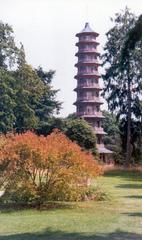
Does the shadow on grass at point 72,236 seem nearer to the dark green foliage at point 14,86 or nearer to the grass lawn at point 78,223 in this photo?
the grass lawn at point 78,223

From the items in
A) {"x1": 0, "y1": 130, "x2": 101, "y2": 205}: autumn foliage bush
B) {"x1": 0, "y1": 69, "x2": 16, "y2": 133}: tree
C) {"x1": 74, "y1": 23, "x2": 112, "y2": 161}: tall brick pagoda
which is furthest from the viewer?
{"x1": 74, "y1": 23, "x2": 112, "y2": 161}: tall brick pagoda

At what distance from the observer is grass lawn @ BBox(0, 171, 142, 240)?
34.0 feet

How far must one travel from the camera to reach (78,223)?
12.2m

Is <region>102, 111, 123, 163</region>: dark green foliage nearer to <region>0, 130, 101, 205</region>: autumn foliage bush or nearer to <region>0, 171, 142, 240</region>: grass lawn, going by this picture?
<region>0, 130, 101, 205</region>: autumn foliage bush

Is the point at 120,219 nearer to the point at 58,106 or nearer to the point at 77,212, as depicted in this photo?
the point at 77,212

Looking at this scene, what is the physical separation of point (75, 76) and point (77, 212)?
47.0m

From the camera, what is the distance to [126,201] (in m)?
17.8

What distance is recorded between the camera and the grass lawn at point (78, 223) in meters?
10.4

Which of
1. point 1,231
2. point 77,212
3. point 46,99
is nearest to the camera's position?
point 1,231

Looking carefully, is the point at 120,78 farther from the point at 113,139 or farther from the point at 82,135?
the point at 113,139

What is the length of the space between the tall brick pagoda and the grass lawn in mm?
43590

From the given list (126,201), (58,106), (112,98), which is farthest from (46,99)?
(126,201)

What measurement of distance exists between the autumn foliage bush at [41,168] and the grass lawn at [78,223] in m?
0.79

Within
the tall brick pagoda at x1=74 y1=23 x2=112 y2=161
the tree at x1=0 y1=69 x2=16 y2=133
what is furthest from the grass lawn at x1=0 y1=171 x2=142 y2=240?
the tall brick pagoda at x1=74 y1=23 x2=112 y2=161
